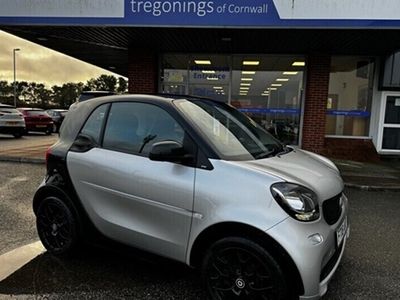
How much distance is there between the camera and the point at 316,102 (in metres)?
11.5

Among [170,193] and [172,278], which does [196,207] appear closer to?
[170,193]

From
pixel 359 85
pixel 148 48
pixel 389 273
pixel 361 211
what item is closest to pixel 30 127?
pixel 148 48

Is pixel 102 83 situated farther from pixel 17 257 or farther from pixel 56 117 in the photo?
pixel 17 257

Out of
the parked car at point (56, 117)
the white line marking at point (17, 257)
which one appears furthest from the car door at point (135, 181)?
the parked car at point (56, 117)

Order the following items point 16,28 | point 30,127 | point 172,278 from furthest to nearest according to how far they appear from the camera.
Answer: point 30,127 < point 16,28 < point 172,278

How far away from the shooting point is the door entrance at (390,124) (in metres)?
11.8

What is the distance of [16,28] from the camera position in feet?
31.4

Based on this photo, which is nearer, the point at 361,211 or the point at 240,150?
the point at 240,150

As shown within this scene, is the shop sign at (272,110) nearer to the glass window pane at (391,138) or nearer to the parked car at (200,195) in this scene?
the glass window pane at (391,138)

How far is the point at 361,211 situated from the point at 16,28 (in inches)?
348

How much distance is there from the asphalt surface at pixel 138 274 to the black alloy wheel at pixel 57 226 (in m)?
0.13

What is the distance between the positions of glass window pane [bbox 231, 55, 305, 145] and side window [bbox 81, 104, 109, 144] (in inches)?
337

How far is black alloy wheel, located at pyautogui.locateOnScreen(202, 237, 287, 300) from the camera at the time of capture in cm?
275

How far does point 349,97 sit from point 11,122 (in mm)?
15140
